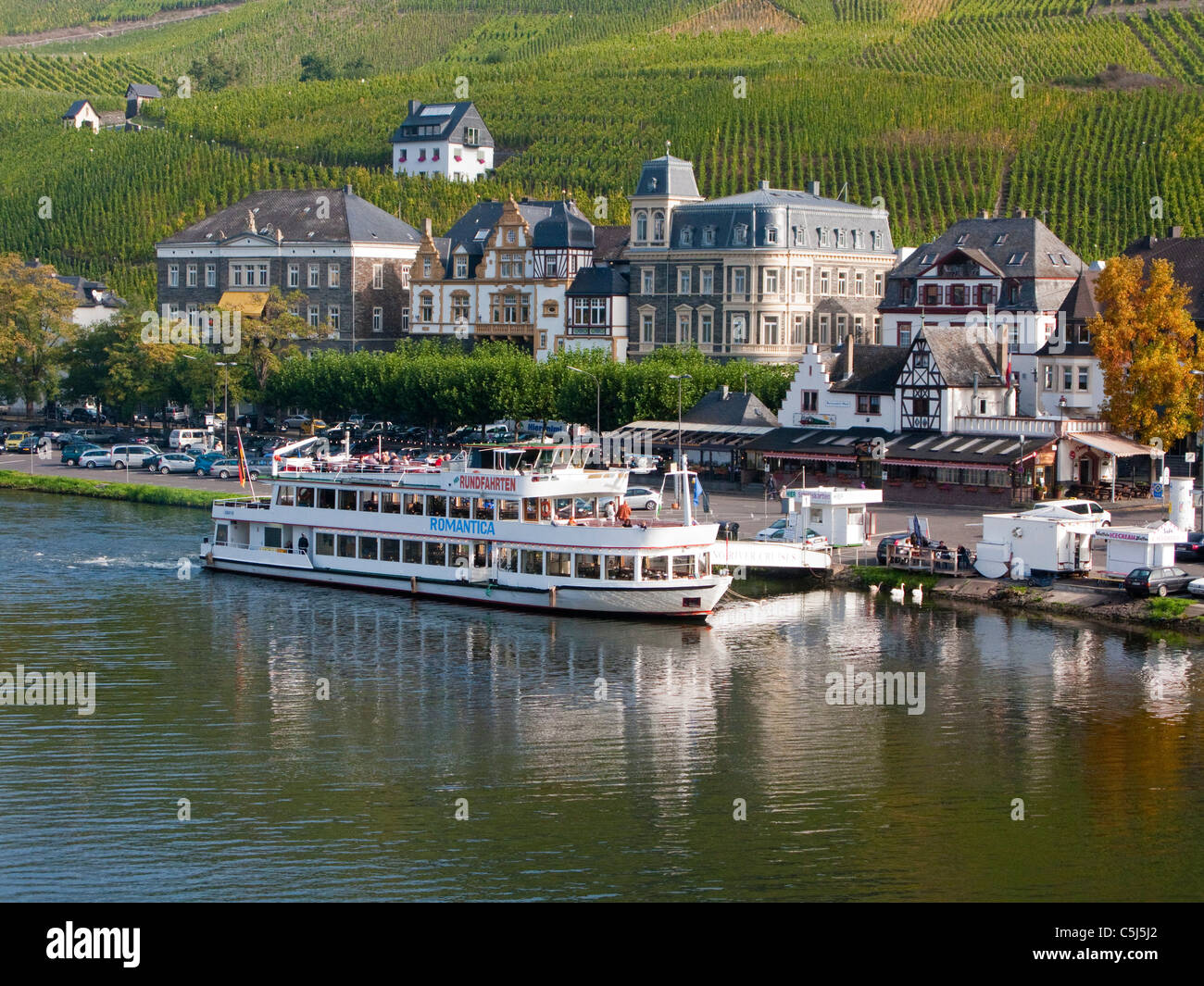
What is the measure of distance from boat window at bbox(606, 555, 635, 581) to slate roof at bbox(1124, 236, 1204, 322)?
121 ft

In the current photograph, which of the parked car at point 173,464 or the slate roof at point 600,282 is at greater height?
the slate roof at point 600,282

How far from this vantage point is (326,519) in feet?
202

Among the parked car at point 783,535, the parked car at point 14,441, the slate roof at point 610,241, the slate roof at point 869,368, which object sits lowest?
the parked car at point 783,535

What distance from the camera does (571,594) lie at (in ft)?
180

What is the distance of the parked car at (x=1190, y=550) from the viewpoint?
5838 centimetres

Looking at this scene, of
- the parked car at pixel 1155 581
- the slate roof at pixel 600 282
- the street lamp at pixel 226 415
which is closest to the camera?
the parked car at pixel 1155 581

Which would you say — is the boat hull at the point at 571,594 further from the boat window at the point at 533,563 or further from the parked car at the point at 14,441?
the parked car at the point at 14,441

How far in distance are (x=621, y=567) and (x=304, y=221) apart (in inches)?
2867

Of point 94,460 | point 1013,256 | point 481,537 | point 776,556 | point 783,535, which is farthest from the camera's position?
point 94,460

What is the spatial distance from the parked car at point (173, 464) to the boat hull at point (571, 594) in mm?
32351

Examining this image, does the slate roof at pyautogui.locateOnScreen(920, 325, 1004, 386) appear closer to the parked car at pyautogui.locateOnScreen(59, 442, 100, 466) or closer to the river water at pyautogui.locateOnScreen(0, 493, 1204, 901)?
the river water at pyautogui.locateOnScreen(0, 493, 1204, 901)

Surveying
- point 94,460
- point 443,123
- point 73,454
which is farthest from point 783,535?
point 443,123

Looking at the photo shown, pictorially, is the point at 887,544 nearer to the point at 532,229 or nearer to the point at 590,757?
the point at 590,757

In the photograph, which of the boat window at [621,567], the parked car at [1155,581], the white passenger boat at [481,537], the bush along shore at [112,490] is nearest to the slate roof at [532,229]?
the bush along shore at [112,490]
